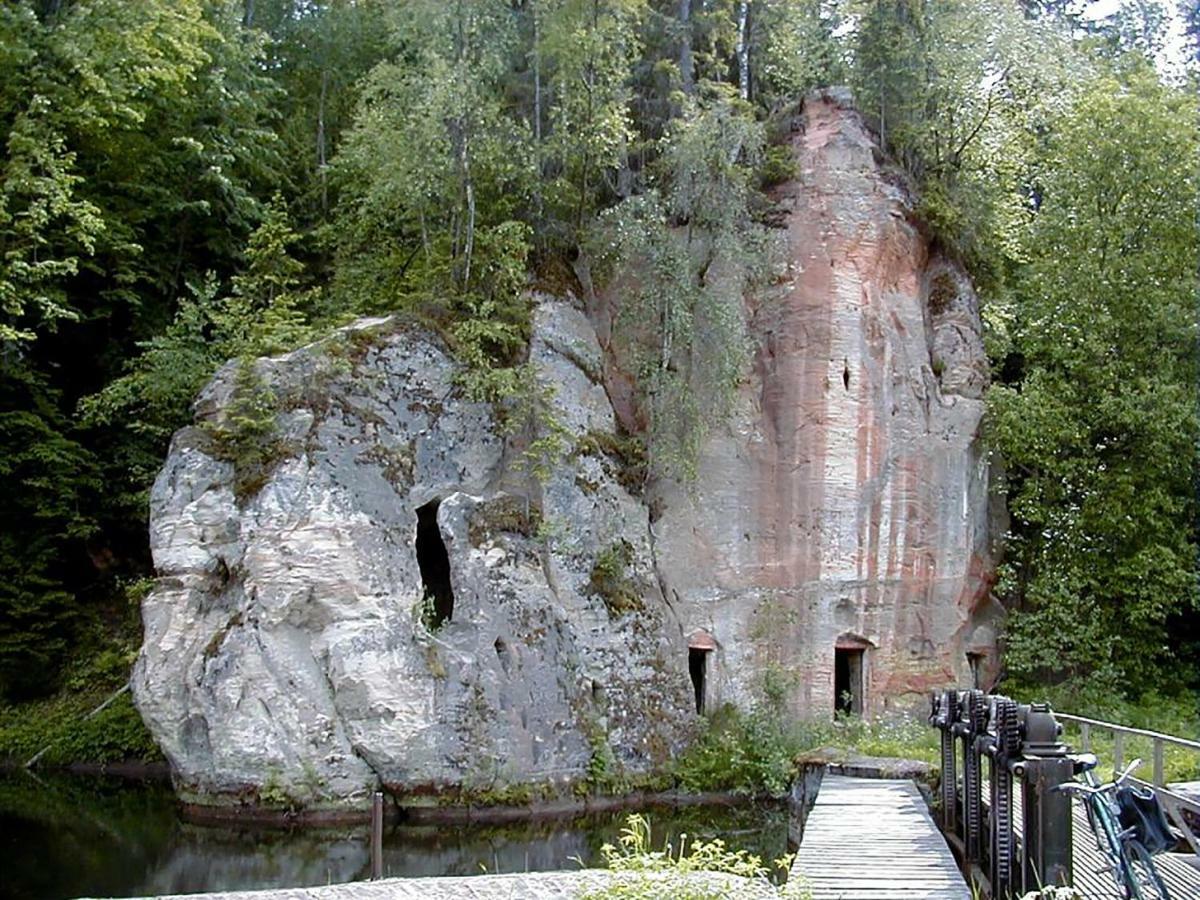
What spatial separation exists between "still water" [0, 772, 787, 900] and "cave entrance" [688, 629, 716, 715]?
367 centimetres

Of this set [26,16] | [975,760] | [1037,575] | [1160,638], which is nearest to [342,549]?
[975,760]

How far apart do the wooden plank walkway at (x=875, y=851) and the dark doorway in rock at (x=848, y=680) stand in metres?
7.87

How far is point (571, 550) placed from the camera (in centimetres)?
2166

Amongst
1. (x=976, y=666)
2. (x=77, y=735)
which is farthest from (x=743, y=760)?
(x=77, y=735)

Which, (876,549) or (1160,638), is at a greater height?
(876,549)

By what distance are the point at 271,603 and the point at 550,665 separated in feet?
14.9

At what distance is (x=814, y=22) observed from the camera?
1128 inches

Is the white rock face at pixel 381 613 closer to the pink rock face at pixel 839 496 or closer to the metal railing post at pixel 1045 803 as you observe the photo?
the pink rock face at pixel 839 496

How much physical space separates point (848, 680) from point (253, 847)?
1274 cm

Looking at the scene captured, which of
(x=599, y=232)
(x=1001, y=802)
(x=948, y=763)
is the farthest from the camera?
(x=599, y=232)

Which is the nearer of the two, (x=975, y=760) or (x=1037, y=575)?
(x=975, y=760)

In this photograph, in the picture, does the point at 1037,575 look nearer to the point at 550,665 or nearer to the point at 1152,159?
the point at 1152,159

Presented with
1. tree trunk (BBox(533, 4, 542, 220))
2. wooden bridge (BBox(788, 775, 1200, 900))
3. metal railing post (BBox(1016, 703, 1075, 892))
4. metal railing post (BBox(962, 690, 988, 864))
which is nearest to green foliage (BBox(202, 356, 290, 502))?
tree trunk (BBox(533, 4, 542, 220))

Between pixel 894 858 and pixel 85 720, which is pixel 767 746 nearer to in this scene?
pixel 894 858
